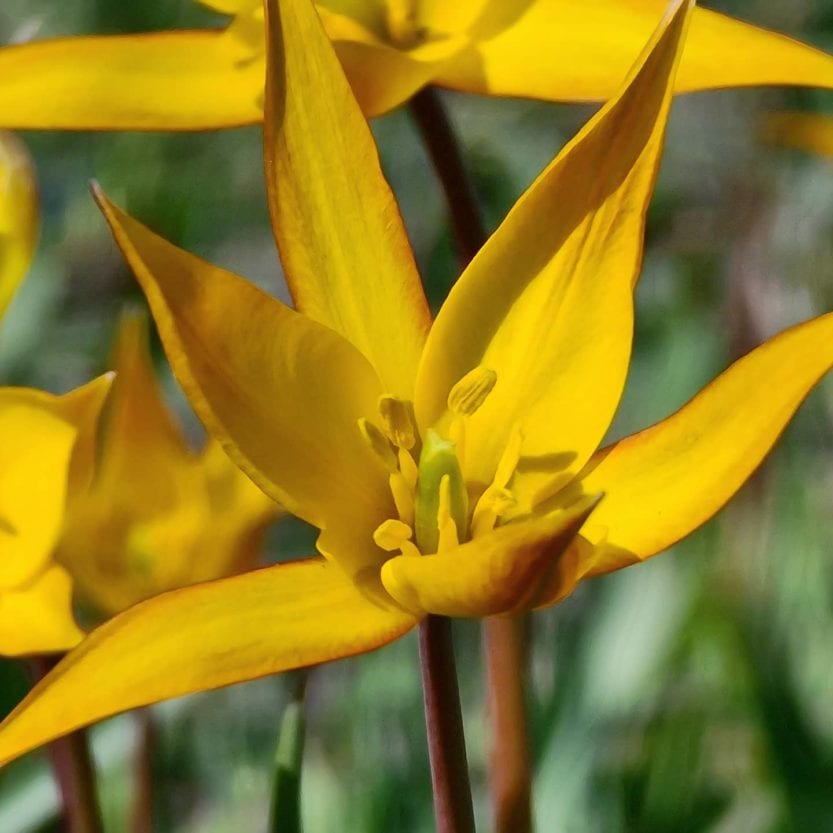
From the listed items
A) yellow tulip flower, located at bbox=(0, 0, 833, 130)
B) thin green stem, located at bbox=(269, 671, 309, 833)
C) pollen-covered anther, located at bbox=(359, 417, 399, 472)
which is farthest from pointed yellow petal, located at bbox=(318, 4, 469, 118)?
thin green stem, located at bbox=(269, 671, 309, 833)

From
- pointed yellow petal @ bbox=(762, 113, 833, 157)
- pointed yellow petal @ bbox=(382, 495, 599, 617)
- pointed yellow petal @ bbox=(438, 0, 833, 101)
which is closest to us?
pointed yellow petal @ bbox=(382, 495, 599, 617)

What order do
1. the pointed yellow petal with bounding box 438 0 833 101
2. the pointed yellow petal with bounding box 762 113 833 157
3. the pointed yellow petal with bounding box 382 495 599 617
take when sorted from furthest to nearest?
the pointed yellow petal with bounding box 762 113 833 157 < the pointed yellow petal with bounding box 438 0 833 101 < the pointed yellow petal with bounding box 382 495 599 617

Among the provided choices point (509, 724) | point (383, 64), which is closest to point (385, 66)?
point (383, 64)

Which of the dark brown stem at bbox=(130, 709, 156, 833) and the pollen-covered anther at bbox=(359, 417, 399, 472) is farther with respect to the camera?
the dark brown stem at bbox=(130, 709, 156, 833)

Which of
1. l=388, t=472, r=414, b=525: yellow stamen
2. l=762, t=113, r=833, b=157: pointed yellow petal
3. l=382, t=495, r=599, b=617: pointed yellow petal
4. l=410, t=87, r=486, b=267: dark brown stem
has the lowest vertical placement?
l=382, t=495, r=599, b=617: pointed yellow petal

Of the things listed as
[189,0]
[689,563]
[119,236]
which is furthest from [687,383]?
[189,0]

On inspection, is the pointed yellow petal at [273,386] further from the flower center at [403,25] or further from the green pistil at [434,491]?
the flower center at [403,25]

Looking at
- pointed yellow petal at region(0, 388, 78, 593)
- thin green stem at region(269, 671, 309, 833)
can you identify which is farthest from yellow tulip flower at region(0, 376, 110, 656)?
thin green stem at region(269, 671, 309, 833)

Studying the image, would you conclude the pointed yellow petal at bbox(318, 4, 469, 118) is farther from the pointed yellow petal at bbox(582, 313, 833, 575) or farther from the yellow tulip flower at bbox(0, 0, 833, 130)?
the pointed yellow petal at bbox(582, 313, 833, 575)

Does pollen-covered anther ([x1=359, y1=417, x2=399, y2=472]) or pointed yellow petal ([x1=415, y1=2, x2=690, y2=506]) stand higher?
pointed yellow petal ([x1=415, y1=2, x2=690, y2=506])
